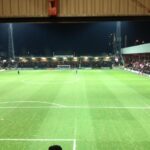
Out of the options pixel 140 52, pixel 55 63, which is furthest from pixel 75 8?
pixel 55 63

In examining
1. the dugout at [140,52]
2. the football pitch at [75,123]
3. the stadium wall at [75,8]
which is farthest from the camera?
the dugout at [140,52]

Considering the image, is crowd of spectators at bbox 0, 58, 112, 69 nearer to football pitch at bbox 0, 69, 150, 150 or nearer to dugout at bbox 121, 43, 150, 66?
dugout at bbox 121, 43, 150, 66

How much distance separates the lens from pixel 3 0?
66.6 feet

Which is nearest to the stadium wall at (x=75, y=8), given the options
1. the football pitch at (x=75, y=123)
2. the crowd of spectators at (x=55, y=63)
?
the football pitch at (x=75, y=123)

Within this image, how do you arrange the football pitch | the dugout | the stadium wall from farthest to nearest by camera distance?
1. the dugout
2. the stadium wall
3. the football pitch

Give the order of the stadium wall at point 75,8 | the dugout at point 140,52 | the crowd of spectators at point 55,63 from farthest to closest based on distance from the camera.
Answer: the crowd of spectators at point 55,63 < the dugout at point 140,52 < the stadium wall at point 75,8

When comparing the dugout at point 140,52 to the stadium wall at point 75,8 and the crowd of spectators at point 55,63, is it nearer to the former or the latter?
the crowd of spectators at point 55,63

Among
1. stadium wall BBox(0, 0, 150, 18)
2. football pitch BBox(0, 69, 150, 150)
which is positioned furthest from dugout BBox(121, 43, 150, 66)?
stadium wall BBox(0, 0, 150, 18)

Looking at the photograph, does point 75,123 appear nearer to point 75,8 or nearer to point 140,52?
point 75,8

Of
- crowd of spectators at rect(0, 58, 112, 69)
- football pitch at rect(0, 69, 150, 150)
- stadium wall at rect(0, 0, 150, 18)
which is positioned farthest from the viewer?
crowd of spectators at rect(0, 58, 112, 69)

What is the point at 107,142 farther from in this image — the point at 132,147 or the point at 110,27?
the point at 110,27

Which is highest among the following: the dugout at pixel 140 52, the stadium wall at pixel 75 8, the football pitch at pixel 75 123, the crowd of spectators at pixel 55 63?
the stadium wall at pixel 75 8

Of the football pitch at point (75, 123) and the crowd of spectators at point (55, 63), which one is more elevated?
the football pitch at point (75, 123)

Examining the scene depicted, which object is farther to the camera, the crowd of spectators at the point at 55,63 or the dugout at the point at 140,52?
the crowd of spectators at the point at 55,63
